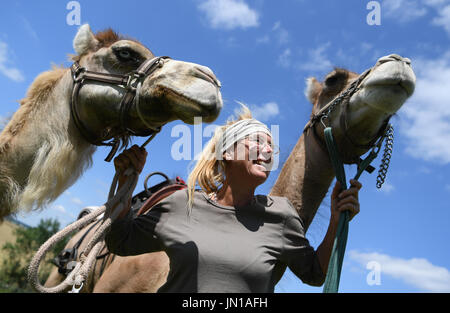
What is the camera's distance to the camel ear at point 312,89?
150 inches

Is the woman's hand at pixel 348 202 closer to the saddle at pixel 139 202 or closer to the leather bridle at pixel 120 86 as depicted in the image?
the leather bridle at pixel 120 86

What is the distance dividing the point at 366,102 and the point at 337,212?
97 cm

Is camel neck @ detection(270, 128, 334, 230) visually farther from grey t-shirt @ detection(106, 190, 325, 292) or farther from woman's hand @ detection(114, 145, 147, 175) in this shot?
woman's hand @ detection(114, 145, 147, 175)

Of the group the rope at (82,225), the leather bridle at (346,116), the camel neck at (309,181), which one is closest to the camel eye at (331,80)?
the leather bridle at (346,116)

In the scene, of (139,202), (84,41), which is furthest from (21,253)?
(84,41)

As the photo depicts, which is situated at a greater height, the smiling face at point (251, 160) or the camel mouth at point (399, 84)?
the camel mouth at point (399, 84)

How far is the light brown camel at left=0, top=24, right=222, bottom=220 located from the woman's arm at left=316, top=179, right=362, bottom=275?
3.15 feet

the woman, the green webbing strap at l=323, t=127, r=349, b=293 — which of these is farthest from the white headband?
the green webbing strap at l=323, t=127, r=349, b=293

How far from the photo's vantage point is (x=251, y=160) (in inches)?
93.4

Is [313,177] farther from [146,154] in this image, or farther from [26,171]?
[26,171]

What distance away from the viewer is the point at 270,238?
2.20 meters

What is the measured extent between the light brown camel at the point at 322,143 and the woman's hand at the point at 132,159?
125 centimetres
